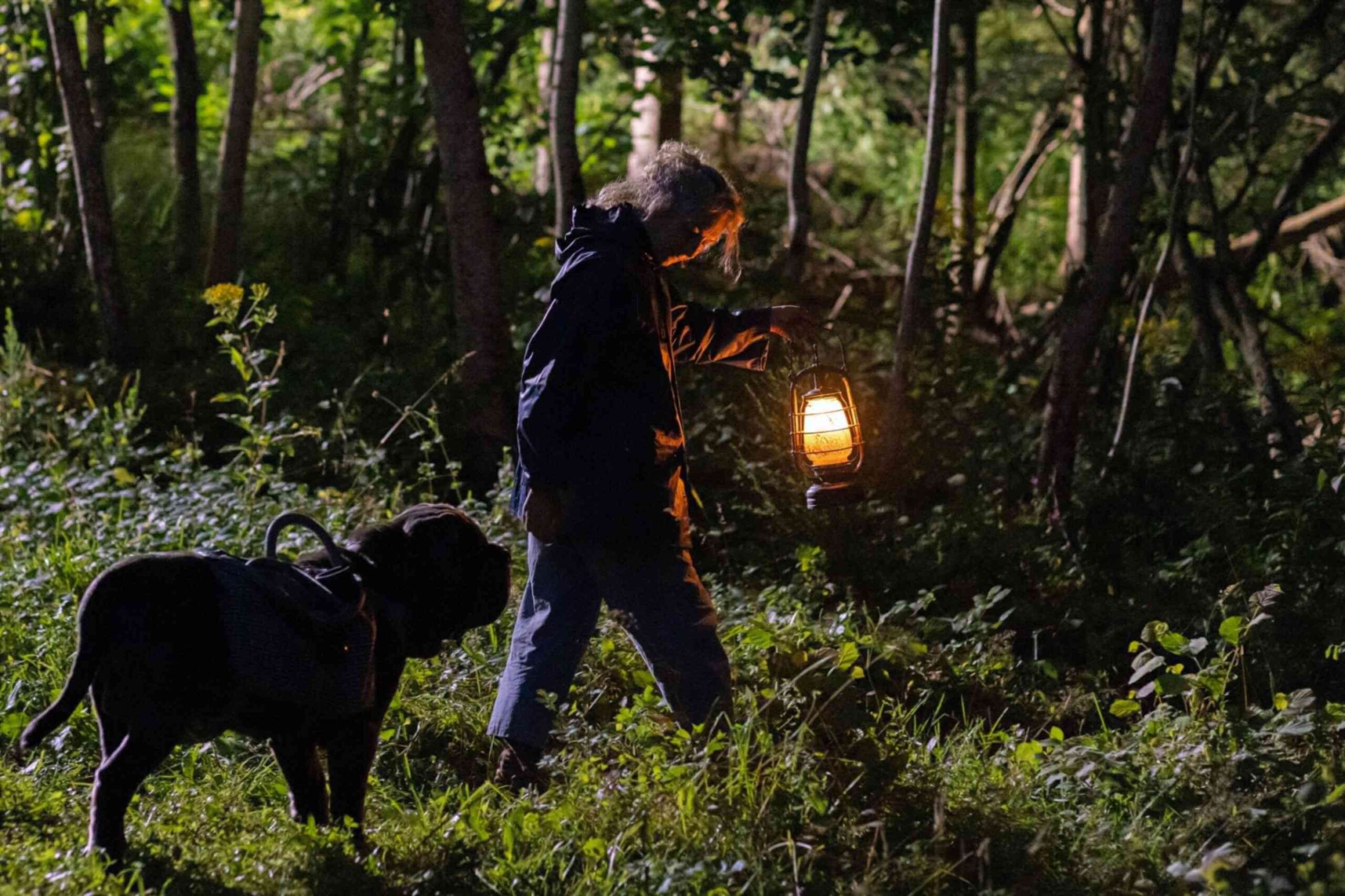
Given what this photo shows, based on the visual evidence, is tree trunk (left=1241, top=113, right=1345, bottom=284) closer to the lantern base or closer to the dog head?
the lantern base

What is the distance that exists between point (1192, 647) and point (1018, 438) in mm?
3146

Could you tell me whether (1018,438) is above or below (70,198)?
below

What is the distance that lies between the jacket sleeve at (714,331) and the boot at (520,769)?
4.04 ft

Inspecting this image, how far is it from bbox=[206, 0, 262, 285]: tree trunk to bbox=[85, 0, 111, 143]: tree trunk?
787mm

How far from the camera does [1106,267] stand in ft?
20.1

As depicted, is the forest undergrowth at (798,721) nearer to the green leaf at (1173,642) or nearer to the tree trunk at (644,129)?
the green leaf at (1173,642)

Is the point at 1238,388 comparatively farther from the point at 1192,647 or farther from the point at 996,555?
the point at 1192,647

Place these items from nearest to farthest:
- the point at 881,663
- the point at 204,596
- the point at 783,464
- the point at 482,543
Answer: the point at 204,596 → the point at 482,543 → the point at 881,663 → the point at 783,464

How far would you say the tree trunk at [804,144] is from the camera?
666 centimetres

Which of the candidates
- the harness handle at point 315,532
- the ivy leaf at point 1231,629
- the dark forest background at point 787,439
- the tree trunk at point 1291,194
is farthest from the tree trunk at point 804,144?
the harness handle at point 315,532

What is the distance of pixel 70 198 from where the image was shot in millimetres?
8766

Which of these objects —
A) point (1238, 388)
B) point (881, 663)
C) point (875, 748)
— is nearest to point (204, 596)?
point (875, 748)

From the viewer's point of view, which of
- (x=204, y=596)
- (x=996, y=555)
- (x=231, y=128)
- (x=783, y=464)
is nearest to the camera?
(x=204, y=596)

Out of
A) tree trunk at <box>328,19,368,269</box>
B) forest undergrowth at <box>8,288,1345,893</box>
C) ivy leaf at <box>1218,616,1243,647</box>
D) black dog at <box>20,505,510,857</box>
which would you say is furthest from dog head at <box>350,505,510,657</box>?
tree trunk at <box>328,19,368,269</box>
